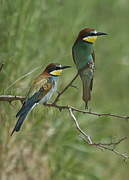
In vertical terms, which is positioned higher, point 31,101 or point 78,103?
point 31,101

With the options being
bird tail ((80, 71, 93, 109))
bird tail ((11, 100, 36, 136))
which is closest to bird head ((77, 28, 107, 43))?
bird tail ((80, 71, 93, 109))

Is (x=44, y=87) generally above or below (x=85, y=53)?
below

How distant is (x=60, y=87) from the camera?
4.20 metres

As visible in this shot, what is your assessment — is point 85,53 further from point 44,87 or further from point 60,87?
point 60,87

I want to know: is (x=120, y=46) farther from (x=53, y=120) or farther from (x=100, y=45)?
(x=53, y=120)

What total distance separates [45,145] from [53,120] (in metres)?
0.15

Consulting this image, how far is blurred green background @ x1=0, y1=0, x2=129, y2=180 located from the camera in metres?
3.65

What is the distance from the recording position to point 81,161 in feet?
14.7

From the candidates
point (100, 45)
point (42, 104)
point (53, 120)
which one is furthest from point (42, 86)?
point (100, 45)

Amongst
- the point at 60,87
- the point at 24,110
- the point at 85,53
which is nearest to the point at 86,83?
the point at 85,53

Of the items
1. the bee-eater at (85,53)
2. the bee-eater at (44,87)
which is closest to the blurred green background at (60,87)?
the bee-eater at (44,87)

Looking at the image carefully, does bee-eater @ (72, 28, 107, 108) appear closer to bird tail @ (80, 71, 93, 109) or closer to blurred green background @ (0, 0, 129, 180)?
bird tail @ (80, 71, 93, 109)

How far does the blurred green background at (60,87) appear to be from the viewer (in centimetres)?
365

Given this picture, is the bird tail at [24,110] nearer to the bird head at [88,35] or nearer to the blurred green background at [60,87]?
the blurred green background at [60,87]
